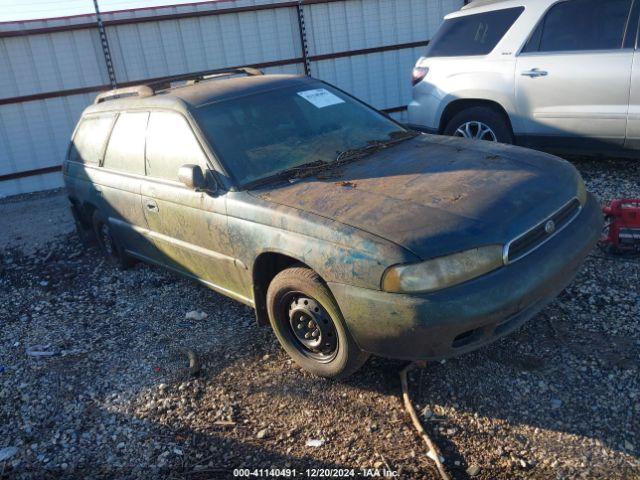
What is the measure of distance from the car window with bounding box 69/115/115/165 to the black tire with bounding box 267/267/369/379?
2.61 m

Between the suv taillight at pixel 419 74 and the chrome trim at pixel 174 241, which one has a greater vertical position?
the suv taillight at pixel 419 74

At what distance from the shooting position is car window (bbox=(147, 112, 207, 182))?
12.6 feet

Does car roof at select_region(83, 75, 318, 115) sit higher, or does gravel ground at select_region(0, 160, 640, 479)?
car roof at select_region(83, 75, 318, 115)

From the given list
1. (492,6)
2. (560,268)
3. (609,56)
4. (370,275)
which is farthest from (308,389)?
(492,6)

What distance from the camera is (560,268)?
2971 mm

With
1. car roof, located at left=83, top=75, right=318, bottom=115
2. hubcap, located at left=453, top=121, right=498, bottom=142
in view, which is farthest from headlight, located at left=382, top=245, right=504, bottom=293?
hubcap, located at left=453, top=121, right=498, bottom=142

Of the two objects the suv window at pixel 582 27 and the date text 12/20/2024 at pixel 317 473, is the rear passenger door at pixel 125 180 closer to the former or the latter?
the date text 12/20/2024 at pixel 317 473

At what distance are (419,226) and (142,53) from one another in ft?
26.7

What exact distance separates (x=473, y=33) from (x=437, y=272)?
4488mm

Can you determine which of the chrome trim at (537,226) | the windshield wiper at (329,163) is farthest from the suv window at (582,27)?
the chrome trim at (537,226)

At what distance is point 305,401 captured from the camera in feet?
10.6

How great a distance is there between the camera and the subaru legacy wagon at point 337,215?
2.73 metres

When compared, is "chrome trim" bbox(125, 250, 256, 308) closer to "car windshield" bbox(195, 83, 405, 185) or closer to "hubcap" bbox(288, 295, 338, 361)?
"hubcap" bbox(288, 295, 338, 361)

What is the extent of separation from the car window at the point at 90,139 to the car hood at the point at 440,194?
90.7 inches
